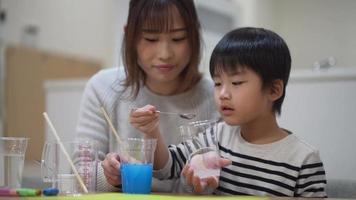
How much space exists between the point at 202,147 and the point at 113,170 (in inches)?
8.8

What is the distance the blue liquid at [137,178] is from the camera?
1114 mm

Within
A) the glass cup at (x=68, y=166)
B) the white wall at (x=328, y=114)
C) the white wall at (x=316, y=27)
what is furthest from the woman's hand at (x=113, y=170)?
the white wall at (x=316, y=27)

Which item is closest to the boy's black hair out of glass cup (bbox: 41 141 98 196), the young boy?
the young boy

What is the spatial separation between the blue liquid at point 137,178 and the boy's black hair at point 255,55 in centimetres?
33

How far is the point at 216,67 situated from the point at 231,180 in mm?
276

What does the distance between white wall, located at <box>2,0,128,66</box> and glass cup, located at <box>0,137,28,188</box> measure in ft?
10.5

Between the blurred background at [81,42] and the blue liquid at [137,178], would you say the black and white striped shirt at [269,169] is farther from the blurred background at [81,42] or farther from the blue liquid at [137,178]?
the blurred background at [81,42]

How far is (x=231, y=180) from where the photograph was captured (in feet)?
4.25

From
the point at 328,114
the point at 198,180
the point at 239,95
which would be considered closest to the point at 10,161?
the point at 198,180

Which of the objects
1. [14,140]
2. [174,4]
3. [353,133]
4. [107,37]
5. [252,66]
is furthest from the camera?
[107,37]

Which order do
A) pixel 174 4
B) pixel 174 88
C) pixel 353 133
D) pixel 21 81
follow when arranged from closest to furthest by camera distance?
pixel 174 4 < pixel 174 88 < pixel 353 133 < pixel 21 81

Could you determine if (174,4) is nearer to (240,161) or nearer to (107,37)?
(240,161)

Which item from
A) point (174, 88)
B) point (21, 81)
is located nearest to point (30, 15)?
point (21, 81)

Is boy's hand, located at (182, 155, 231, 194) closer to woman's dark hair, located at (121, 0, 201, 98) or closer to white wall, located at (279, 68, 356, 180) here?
woman's dark hair, located at (121, 0, 201, 98)
